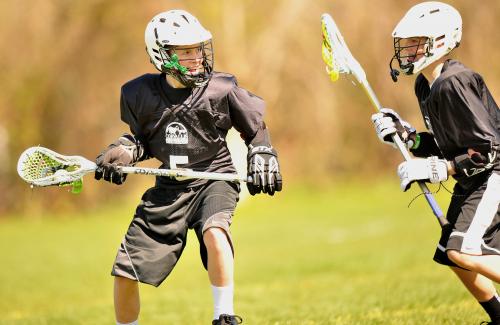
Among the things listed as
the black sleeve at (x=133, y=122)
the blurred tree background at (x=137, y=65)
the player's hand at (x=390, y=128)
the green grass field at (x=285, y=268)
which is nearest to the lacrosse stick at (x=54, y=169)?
the black sleeve at (x=133, y=122)

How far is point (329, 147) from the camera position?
27.3 meters

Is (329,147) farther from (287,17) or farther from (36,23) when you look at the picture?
(36,23)

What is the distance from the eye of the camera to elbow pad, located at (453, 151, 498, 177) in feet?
18.1

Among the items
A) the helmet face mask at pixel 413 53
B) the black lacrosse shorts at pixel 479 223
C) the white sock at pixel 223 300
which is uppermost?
the helmet face mask at pixel 413 53

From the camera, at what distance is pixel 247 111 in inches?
234

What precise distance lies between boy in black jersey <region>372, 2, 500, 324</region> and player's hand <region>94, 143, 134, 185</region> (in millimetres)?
1696

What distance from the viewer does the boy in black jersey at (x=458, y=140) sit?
18.1 ft

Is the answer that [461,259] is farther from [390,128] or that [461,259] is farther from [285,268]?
[285,268]

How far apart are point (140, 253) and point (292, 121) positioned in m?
20.9

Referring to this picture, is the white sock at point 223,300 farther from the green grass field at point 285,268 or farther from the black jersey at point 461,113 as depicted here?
the black jersey at point 461,113

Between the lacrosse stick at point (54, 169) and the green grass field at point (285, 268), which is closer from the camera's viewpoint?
the lacrosse stick at point (54, 169)

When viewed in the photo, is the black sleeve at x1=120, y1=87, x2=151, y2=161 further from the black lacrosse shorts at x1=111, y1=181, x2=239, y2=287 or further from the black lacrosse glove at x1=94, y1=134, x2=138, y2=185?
the black lacrosse shorts at x1=111, y1=181, x2=239, y2=287

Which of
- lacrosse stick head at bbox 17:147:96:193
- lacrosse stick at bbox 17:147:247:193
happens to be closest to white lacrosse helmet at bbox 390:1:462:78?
lacrosse stick at bbox 17:147:247:193

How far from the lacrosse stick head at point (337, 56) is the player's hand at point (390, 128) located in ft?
1.18
